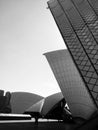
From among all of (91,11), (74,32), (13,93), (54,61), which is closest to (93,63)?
(74,32)

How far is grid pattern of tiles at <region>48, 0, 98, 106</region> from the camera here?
2572cm

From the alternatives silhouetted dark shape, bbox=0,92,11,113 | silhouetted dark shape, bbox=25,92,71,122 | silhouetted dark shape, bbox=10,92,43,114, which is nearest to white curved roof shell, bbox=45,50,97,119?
silhouetted dark shape, bbox=25,92,71,122

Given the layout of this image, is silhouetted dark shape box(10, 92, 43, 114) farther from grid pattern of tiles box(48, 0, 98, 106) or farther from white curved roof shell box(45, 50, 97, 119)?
grid pattern of tiles box(48, 0, 98, 106)

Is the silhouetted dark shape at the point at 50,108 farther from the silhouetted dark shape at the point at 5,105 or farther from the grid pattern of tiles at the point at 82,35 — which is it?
the silhouetted dark shape at the point at 5,105

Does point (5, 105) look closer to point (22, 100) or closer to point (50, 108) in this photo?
point (22, 100)

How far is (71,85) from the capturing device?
45969 mm

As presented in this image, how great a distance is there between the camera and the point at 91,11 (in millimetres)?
37562

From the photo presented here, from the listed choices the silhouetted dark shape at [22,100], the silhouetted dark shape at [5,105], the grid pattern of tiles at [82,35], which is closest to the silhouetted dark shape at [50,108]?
the grid pattern of tiles at [82,35]

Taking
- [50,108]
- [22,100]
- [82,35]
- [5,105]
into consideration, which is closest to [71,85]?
[50,108]

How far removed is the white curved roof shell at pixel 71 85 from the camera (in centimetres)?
4416

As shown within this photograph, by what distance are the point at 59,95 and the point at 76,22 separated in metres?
20.7

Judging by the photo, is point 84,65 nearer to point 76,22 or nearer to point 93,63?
point 93,63

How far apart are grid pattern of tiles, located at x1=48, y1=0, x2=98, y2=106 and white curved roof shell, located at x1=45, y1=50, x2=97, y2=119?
13410 mm

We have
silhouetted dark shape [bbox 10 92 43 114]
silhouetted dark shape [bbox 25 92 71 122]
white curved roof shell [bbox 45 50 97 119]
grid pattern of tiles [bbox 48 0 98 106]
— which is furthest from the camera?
silhouetted dark shape [bbox 10 92 43 114]
